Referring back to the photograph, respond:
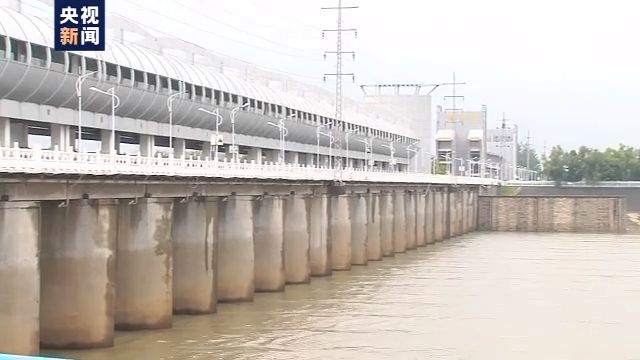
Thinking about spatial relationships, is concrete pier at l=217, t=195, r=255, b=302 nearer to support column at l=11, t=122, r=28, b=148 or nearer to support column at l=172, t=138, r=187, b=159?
support column at l=11, t=122, r=28, b=148

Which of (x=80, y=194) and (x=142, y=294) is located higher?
(x=80, y=194)

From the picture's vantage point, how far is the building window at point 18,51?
1857 inches

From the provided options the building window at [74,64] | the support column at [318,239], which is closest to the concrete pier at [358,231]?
the support column at [318,239]

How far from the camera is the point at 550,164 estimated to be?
6294 inches

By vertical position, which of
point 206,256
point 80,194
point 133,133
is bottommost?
point 206,256

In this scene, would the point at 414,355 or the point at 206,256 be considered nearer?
the point at 414,355

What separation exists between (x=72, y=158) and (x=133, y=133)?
38.5 m

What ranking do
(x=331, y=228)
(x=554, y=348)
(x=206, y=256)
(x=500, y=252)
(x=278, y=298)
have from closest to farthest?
(x=554, y=348) → (x=206, y=256) → (x=278, y=298) → (x=331, y=228) → (x=500, y=252)

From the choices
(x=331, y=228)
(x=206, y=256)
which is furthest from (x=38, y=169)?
(x=331, y=228)

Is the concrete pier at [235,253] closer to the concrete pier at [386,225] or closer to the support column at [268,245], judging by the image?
the support column at [268,245]

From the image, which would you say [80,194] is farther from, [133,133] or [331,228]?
[133,133]

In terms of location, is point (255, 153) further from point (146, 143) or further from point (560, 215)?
point (560, 215)

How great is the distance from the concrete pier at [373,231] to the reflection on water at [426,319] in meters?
4.58

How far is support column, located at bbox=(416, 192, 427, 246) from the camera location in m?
81.6
